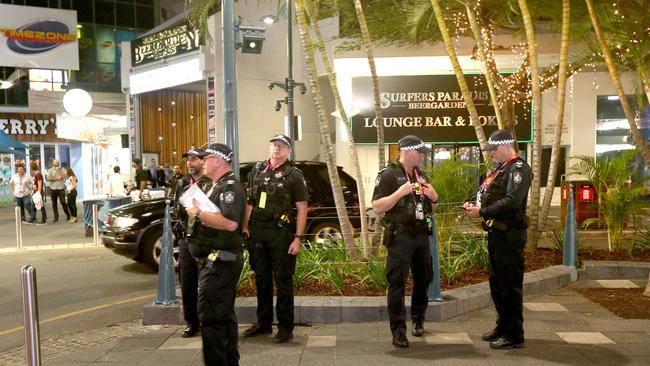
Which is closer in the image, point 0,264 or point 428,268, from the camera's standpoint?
point 428,268

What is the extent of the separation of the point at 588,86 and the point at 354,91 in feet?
25.3

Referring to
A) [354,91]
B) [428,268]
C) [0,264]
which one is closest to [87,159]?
[354,91]

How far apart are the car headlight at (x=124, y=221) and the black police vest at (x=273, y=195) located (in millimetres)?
4191

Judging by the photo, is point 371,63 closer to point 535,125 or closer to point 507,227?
point 535,125

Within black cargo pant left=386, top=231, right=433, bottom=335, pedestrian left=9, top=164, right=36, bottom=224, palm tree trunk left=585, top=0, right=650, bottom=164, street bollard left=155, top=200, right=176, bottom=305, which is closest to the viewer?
black cargo pant left=386, top=231, right=433, bottom=335

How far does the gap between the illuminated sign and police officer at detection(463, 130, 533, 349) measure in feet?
48.8

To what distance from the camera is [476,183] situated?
7879mm

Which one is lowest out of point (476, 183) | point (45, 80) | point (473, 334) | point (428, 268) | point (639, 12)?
point (473, 334)

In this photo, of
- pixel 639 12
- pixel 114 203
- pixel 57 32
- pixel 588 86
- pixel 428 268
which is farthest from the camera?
pixel 57 32

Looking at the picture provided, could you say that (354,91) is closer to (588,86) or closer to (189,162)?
(588,86)

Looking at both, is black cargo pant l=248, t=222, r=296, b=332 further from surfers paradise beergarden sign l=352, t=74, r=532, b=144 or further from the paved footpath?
surfers paradise beergarden sign l=352, t=74, r=532, b=144

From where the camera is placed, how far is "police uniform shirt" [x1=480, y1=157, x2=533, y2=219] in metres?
4.93

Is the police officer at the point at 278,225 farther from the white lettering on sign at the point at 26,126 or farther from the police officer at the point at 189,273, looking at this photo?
the white lettering on sign at the point at 26,126

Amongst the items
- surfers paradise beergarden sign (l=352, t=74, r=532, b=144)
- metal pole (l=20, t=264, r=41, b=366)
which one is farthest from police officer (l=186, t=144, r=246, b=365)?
surfers paradise beergarden sign (l=352, t=74, r=532, b=144)
